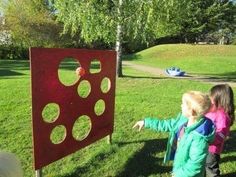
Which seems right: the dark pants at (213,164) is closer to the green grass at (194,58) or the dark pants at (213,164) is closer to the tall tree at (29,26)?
the green grass at (194,58)

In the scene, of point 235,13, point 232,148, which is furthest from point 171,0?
point 235,13

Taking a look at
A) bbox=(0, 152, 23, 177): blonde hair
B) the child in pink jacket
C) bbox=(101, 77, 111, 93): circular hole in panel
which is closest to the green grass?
bbox=(101, 77, 111, 93): circular hole in panel

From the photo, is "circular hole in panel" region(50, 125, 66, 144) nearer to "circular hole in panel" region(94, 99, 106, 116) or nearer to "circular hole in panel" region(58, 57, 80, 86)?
"circular hole in panel" region(94, 99, 106, 116)

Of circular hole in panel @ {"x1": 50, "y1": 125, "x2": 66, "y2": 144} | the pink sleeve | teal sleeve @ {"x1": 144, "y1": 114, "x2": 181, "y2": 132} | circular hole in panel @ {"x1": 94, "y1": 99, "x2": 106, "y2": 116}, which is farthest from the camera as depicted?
circular hole in panel @ {"x1": 94, "y1": 99, "x2": 106, "y2": 116}

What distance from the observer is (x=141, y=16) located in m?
14.2

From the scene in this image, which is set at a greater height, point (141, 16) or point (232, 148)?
point (141, 16)

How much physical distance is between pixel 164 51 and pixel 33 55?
30569mm

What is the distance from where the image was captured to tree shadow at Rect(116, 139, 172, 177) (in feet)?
17.8

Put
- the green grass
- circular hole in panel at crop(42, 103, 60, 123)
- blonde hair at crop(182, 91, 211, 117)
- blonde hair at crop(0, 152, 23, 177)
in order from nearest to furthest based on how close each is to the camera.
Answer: blonde hair at crop(0, 152, 23, 177) → blonde hair at crop(182, 91, 211, 117) → circular hole in panel at crop(42, 103, 60, 123) → the green grass

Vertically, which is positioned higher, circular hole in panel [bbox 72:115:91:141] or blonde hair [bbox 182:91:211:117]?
blonde hair [bbox 182:91:211:117]

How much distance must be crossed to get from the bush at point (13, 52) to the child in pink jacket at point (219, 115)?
1239 inches

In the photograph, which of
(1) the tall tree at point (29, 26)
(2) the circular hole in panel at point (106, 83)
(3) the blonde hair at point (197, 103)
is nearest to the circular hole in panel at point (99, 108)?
(2) the circular hole in panel at point (106, 83)

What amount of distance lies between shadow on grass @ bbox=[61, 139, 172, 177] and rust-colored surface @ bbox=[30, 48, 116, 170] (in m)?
0.29

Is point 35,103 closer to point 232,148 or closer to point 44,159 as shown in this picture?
point 44,159
